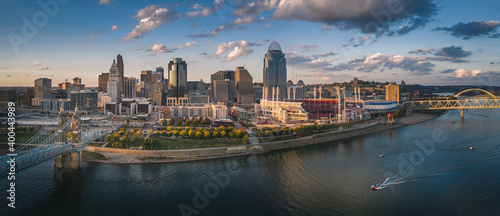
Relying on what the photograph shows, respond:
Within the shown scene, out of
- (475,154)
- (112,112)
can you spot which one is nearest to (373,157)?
(475,154)

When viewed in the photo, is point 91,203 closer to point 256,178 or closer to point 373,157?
point 256,178

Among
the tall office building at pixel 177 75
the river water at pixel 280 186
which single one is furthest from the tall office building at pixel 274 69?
the river water at pixel 280 186

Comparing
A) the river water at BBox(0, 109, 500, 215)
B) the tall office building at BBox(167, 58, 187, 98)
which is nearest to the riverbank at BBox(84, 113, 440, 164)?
the river water at BBox(0, 109, 500, 215)

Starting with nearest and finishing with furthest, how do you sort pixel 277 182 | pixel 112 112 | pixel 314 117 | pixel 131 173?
1. pixel 277 182
2. pixel 131 173
3. pixel 314 117
4. pixel 112 112

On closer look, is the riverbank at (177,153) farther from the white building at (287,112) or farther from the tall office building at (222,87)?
the tall office building at (222,87)

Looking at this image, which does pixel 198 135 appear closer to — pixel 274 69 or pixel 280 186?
pixel 280 186

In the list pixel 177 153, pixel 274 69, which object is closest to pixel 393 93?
pixel 274 69

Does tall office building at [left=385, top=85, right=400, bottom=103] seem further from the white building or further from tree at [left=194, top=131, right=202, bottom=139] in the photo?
tree at [left=194, top=131, right=202, bottom=139]
